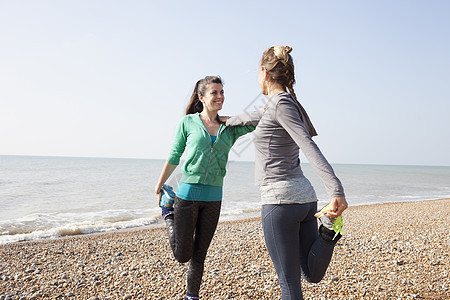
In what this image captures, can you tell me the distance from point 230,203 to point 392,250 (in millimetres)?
10466

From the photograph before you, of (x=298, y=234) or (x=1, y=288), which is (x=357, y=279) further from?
(x=1, y=288)

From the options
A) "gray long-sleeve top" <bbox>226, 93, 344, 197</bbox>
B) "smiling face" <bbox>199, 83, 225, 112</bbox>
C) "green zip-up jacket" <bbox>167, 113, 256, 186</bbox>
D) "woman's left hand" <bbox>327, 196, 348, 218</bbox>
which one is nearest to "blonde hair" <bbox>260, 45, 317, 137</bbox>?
"gray long-sleeve top" <bbox>226, 93, 344, 197</bbox>

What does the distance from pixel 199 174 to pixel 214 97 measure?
748 mm

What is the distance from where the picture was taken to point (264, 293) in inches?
155

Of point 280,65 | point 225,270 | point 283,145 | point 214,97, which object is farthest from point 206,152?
point 225,270

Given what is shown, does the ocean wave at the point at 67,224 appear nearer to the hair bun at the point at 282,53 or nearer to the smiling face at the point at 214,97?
the smiling face at the point at 214,97

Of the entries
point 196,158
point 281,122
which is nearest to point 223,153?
point 196,158

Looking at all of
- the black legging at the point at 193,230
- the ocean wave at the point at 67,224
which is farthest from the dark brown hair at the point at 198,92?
the ocean wave at the point at 67,224

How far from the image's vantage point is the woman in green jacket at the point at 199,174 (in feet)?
9.43

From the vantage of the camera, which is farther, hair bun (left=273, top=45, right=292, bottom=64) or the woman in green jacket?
the woman in green jacket

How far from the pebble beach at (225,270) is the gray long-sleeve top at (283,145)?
8.16 feet

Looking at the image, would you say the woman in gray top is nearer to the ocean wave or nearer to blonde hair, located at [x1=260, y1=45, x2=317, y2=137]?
blonde hair, located at [x1=260, y1=45, x2=317, y2=137]

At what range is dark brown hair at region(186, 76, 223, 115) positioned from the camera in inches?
119

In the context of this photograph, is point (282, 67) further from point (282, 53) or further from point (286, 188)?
point (286, 188)
